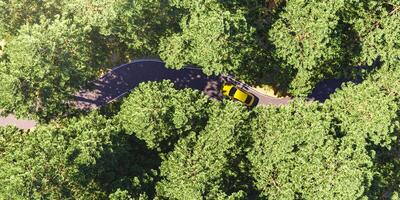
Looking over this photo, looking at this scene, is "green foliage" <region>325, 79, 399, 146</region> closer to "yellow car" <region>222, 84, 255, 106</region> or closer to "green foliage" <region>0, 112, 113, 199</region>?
"yellow car" <region>222, 84, 255, 106</region>

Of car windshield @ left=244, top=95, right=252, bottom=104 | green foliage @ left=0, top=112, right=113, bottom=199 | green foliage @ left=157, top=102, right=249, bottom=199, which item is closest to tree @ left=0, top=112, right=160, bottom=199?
green foliage @ left=0, top=112, right=113, bottom=199

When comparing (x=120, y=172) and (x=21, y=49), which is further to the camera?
(x=120, y=172)

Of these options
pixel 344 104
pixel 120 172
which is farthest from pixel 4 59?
pixel 344 104

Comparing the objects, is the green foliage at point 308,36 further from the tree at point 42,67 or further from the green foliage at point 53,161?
the tree at point 42,67

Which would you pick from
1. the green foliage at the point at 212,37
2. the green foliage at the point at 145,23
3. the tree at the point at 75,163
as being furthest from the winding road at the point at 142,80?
the tree at the point at 75,163

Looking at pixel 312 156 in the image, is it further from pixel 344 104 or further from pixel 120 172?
pixel 120 172

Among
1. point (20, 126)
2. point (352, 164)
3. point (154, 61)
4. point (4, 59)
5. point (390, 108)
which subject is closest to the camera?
point (352, 164)
